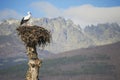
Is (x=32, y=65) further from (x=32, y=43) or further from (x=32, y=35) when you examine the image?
(x=32, y=35)

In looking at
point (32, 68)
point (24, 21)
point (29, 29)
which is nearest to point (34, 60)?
point (32, 68)

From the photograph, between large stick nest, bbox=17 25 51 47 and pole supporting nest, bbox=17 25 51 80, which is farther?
large stick nest, bbox=17 25 51 47

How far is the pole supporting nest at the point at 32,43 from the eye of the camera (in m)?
17.8

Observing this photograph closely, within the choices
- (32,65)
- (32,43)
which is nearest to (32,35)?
(32,43)

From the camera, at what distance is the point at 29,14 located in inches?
883

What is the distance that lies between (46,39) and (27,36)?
1.34 meters

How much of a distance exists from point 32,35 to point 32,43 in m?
0.40

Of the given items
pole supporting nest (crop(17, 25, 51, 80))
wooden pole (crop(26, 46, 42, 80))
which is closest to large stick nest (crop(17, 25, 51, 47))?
pole supporting nest (crop(17, 25, 51, 80))

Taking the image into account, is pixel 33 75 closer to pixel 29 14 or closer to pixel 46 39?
pixel 46 39

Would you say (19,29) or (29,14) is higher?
(29,14)

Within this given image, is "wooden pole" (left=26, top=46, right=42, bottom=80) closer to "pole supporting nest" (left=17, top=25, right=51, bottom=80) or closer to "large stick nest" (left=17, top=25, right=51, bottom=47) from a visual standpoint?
"pole supporting nest" (left=17, top=25, right=51, bottom=80)

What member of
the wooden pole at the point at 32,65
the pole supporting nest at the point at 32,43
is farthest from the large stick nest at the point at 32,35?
the wooden pole at the point at 32,65

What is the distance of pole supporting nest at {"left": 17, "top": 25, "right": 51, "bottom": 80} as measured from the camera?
1775 cm

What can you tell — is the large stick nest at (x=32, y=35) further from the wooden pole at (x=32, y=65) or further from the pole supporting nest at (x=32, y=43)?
the wooden pole at (x=32, y=65)
